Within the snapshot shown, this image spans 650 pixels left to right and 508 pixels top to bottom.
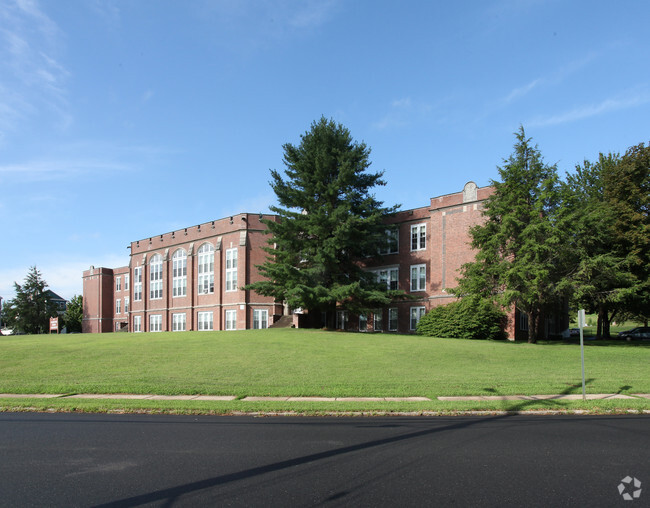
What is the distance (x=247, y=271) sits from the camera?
159 feet

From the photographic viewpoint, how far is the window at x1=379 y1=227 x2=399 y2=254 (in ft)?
135

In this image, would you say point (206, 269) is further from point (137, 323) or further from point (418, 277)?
point (418, 277)

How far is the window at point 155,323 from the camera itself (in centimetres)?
5841

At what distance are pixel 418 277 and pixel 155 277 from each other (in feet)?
116

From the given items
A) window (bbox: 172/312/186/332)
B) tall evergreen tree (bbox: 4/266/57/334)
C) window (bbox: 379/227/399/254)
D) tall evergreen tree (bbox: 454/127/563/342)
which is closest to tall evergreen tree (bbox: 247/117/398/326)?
window (bbox: 379/227/399/254)

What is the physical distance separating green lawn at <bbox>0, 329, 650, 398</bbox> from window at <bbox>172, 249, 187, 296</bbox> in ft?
101

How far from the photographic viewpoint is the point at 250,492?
5.32 metres

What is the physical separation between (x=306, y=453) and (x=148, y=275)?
58322 millimetres

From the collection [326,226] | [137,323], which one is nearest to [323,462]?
[326,226]

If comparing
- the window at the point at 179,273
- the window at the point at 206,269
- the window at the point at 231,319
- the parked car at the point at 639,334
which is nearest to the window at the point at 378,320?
→ the window at the point at 231,319

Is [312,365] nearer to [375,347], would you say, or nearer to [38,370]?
[375,347]

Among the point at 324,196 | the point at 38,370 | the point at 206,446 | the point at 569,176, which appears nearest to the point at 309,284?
the point at 324,196

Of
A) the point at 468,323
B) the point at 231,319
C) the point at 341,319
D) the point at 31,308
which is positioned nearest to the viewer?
the point at 468,323

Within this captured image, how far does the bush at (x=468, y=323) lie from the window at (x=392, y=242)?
8.40 m
